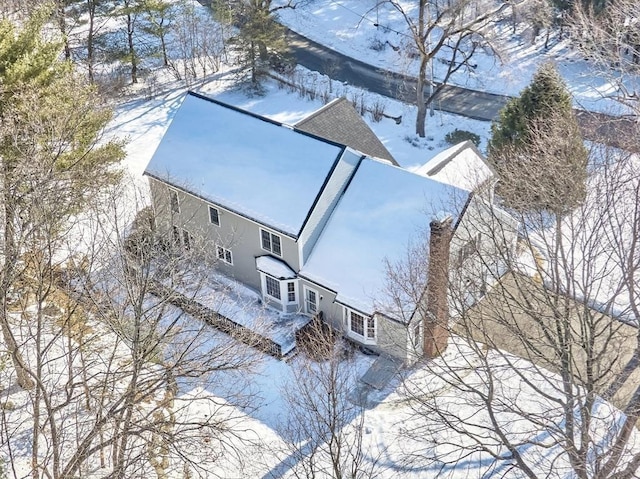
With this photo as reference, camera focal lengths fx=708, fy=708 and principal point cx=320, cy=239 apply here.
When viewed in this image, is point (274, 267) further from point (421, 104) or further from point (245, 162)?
point (421, 104)

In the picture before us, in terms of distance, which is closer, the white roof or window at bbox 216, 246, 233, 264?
the white roof

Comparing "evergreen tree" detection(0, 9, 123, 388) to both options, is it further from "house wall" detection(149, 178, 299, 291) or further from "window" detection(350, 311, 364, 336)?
"window" detection(350, 311, 364, 336)

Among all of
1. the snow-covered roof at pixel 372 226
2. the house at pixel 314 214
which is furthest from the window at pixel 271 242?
the snow-covered roof at pixel 372 226

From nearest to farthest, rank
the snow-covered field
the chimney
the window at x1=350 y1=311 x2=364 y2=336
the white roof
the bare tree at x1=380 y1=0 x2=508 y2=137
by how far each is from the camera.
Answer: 1. the snow-covered field
2. the chimney
3. the window at x1=350 y1=311 x2=364 y2=336
4. the white roof
5. the bare tree at x1=380 y1=0 x2=508 y2=137

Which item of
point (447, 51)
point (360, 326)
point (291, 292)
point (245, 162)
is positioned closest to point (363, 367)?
point (360, 326)

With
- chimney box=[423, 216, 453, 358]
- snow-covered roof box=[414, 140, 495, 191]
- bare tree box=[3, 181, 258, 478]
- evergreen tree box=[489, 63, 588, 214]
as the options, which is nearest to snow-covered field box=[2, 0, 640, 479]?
bare tree box=[3, 181, 258, 478]
